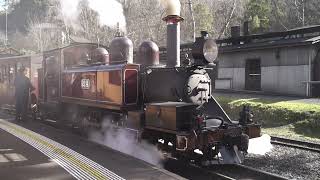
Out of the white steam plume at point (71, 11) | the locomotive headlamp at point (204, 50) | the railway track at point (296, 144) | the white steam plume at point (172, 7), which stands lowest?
the railway track at point (296, 144)

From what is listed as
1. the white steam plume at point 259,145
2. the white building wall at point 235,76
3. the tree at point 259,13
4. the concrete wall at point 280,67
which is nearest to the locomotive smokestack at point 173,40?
the white steam plume at point 259,145

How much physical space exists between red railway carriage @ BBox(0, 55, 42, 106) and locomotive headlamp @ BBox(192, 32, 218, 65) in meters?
9.73

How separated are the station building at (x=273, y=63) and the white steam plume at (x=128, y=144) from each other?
36.5 feet

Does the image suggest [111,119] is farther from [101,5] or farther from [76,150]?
[101,5]

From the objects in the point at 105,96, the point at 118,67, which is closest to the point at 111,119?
the point at 105,96

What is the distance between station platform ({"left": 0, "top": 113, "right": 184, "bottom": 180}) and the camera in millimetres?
6789

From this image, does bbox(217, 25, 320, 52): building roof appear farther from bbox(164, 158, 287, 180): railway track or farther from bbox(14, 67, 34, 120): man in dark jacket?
bbox(164, 158, 287, 180): railway track

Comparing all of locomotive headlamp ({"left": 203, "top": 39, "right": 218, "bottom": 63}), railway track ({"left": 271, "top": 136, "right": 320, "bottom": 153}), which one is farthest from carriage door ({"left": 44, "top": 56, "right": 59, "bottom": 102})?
railway track ({"left": 271, "top": 136, "right": 320, "bottom": 153})

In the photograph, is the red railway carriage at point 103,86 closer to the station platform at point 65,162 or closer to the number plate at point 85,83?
the number plate at point 85,83

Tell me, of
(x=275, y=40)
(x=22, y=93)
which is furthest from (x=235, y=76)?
(x=22, y=93)

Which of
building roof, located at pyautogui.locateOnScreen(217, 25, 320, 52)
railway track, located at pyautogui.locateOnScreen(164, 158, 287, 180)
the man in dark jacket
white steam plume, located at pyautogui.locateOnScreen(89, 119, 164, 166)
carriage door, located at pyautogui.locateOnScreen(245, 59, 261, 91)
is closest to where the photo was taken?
railway track, located at pyautogui.locateOnScreen(164, 158, 287, 180)

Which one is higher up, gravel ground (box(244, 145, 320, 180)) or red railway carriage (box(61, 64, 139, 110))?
red railway carriage (box(61, 64, 139, 110))

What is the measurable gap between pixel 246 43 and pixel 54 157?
16129mm

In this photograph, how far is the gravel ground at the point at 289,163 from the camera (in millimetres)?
7890
